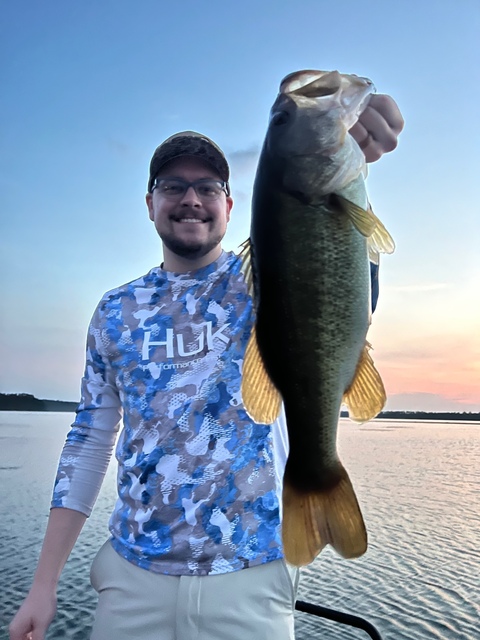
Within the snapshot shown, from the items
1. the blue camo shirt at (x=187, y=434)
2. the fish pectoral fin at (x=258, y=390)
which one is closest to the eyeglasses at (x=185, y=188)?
the blue camo shirt at (x=187, y=434)

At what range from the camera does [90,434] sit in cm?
333

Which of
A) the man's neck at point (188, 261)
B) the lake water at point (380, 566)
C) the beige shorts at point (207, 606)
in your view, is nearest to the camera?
the beige shorts at point (207, 606)

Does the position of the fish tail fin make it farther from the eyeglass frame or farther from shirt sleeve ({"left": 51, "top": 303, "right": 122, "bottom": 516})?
the eyeglass frame

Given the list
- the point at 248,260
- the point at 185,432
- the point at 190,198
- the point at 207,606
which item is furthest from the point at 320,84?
the point at 207,606

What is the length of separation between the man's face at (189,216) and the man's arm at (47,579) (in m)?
1.58

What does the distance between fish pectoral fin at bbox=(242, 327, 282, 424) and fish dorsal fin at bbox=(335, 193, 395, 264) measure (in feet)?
1.64

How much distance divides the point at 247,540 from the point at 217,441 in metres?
0.45

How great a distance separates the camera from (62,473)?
129 inches

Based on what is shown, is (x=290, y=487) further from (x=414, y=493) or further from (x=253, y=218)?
(x=414, y=493)

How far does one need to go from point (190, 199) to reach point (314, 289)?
1335 millimetres

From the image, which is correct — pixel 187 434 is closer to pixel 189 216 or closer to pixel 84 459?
pixel 84 459

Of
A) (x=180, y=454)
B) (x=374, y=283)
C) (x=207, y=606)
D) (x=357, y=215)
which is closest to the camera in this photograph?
(x=357, y=215)

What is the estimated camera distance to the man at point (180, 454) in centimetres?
256

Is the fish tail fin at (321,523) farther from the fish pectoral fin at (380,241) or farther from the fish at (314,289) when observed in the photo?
the fish pectoral fin at (380,241)
